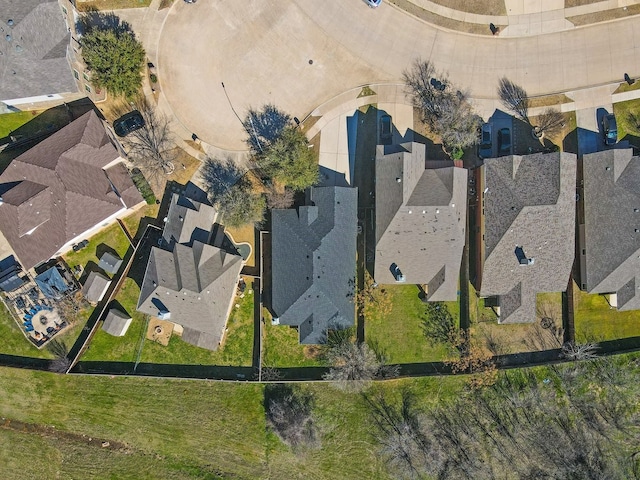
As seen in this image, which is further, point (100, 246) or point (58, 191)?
point (100, 246)

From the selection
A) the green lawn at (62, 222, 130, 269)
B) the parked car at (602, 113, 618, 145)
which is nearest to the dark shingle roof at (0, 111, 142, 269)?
the green lawn at (62, 222, 130, 269)

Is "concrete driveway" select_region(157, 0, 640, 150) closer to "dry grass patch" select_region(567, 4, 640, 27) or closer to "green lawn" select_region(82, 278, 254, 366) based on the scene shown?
"dry grass patch" select_region(567, 4, 640, 27)

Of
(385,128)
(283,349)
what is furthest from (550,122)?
(283,349)

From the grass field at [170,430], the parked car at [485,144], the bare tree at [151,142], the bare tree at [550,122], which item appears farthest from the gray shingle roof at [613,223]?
the bare tree at [151,142]

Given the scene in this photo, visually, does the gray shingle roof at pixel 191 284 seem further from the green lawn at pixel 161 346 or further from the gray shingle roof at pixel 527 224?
the gray shingle roof at pixel 527 224

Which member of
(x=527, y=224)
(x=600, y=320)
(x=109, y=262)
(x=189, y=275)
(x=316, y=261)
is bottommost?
(x=600, y=320)

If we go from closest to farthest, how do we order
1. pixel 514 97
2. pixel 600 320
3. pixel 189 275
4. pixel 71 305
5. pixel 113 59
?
pixel 113 59 < pixel 189 275 < pixel 71 305 < pixel 514 97 < pixel 600 320

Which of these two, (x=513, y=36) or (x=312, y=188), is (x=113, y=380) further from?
(x=513, y=36)

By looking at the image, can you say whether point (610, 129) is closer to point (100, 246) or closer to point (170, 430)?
point (100, 246)
